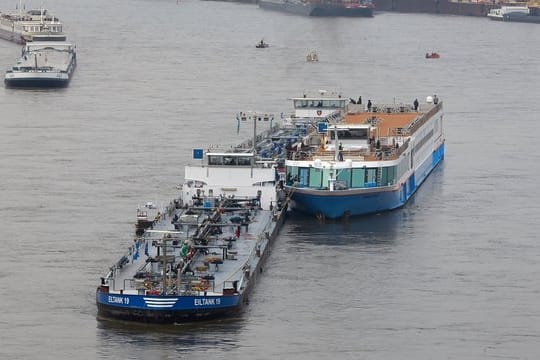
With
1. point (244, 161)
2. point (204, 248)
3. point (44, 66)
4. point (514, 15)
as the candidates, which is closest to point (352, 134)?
point (244, 161)

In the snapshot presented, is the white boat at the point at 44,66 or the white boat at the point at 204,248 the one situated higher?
the white boat at the point at 44,66

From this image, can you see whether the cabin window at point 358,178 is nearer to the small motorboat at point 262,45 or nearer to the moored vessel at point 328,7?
the small motorboat at point 262,45

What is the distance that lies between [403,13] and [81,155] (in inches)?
4045

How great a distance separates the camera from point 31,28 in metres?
100

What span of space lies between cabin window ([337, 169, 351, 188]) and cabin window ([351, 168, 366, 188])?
119 mm

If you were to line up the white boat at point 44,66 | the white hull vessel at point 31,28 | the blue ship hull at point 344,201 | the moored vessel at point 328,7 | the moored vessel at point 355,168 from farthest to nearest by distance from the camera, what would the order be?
the moored vessel at point 328,7 < the white hull vessel at point 31,28 < the white boat at point 44,66 < the moored vessel at point 355,168 < the blue ship hull at point 344,201

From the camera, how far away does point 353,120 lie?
48688 mm

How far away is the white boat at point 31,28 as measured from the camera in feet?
309

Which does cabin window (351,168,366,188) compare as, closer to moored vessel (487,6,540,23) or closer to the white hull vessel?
the white hull vessel

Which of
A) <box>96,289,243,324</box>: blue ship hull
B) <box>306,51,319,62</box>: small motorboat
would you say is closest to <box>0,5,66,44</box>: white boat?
<box>306,51,319,62</box>: small motorboat

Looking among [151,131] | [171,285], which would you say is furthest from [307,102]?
[171,285]

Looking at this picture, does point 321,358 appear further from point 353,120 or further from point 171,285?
point 353,120

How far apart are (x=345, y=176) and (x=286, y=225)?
189cm

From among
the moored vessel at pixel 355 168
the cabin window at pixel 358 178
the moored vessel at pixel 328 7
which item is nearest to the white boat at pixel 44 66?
the moored vessel at pixel 355 168
